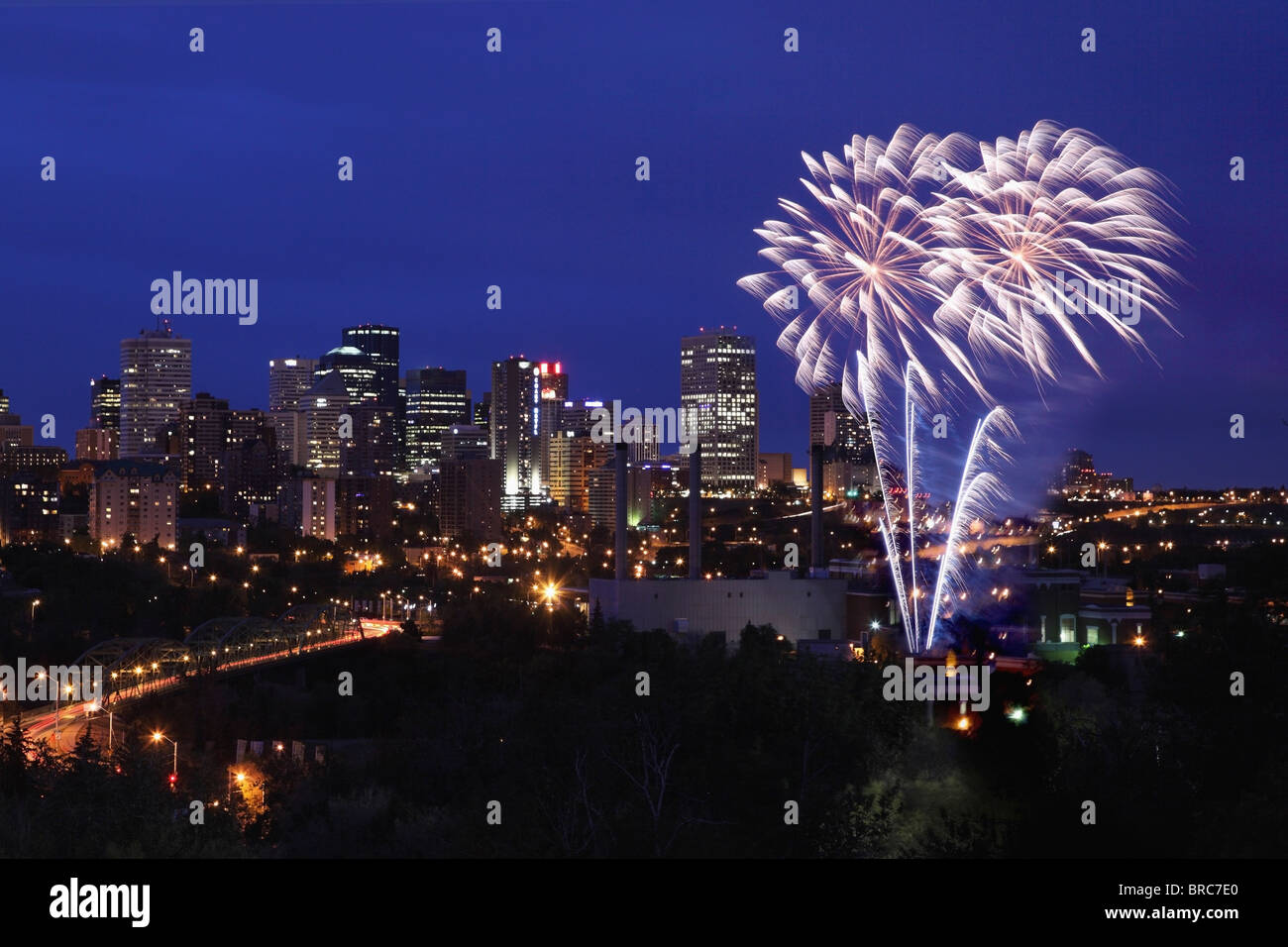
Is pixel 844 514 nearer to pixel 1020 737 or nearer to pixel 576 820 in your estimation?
pixel 1020 737

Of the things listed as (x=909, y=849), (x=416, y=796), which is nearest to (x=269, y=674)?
(x=416, y=796)

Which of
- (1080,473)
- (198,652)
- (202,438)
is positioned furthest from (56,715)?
(202,438)

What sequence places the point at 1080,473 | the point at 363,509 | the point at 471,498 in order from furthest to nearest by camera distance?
the point at 471,498 → the point at 363,509 → the point at 1080,473

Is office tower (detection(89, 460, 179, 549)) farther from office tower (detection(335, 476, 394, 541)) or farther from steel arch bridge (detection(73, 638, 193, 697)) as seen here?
steel arch bridge (detection(73, 638, 193, 697))

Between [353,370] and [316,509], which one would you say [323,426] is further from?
[316,509]

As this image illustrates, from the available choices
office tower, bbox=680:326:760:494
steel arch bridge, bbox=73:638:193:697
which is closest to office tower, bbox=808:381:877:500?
office tower, bbox=680:326:760:494
